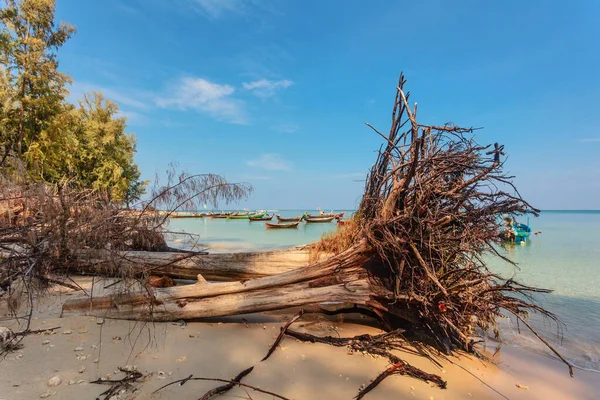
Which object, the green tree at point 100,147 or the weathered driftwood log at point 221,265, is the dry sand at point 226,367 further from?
the green tree at point 100,147

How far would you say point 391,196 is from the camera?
4281 millimetres

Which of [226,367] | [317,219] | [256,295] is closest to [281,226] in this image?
[317,219]

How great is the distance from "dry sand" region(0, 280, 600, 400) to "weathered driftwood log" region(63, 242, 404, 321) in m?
0.21

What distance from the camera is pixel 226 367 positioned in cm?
326

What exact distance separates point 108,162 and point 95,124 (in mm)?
3456

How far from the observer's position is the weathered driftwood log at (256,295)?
425 cm

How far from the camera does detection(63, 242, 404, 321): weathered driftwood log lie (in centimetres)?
425

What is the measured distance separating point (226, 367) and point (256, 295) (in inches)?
51.4

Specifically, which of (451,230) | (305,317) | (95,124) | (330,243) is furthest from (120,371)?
(95,124)

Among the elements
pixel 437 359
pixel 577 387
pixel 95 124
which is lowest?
pixel 577 387

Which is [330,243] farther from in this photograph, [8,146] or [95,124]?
[95,124]

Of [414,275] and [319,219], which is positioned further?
[319,219]

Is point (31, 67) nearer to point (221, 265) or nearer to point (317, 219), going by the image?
point (221, 265)

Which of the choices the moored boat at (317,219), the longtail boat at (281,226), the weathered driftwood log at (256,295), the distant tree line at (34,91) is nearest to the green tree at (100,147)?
the distant tree line at (34,91)
